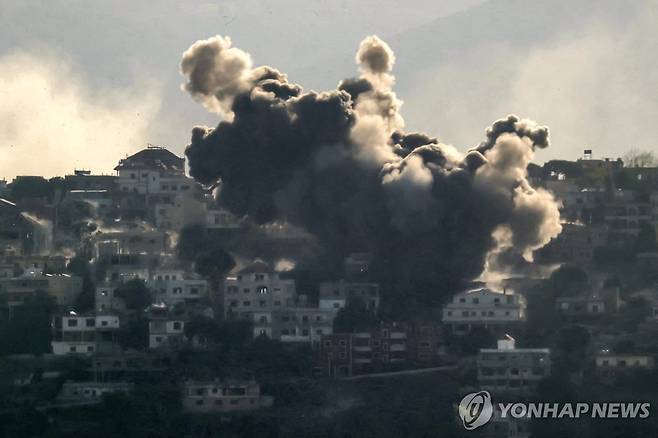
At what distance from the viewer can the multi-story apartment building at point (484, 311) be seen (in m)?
98.6

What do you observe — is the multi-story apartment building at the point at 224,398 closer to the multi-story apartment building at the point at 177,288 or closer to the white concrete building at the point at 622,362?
the multi-story apartment building at the point at 177,288

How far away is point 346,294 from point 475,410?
11.6m

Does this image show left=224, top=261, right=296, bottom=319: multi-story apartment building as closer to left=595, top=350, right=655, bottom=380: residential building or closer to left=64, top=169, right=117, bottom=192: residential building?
left=595, top=350, right=655, bottom=380: residential building

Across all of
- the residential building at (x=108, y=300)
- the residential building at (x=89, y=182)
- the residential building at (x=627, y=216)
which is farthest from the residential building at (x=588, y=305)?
the residential building at (x=89, y=182)

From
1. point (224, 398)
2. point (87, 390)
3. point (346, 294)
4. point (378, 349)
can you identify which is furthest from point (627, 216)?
point (87, 390)

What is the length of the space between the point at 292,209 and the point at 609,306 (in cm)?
1282

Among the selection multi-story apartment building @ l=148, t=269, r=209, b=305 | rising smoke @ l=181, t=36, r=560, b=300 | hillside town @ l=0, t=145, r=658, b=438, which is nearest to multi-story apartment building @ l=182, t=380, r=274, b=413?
hillside town @ l=0, t=145, r=658, b=438

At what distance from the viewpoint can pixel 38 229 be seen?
112m

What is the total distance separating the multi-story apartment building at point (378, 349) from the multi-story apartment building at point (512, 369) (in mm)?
2569

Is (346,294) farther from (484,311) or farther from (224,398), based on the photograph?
(224,398)

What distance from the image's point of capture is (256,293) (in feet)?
331

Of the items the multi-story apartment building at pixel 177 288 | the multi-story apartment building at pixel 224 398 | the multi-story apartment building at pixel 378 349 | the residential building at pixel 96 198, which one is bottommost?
the multi-story apartment building at pixel 224 398

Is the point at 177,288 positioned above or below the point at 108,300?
above

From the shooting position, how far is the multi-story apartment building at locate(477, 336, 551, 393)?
3661 inches
